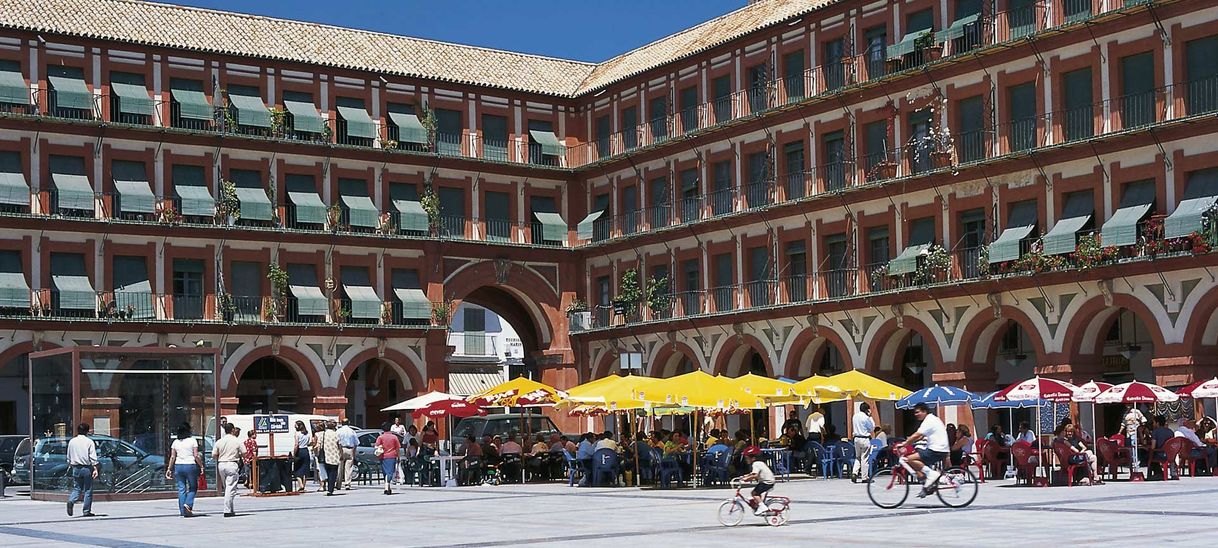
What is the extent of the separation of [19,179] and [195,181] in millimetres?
5661

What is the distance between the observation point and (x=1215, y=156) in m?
39.5

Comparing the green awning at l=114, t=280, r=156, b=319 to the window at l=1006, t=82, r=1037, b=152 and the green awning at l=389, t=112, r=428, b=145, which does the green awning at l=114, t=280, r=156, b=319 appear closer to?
the green awning at l=389, t=112, r=428, b=145

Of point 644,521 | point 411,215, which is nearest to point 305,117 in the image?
point 411,215

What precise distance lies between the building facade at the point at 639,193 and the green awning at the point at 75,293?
Result: 183 mm

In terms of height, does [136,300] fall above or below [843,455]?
above

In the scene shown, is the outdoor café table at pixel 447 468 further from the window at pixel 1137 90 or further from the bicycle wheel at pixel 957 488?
the window at pixel 1137 90

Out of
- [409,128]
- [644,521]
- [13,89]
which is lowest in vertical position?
[644,521]

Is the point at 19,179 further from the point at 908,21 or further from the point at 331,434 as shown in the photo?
the point at 908,21

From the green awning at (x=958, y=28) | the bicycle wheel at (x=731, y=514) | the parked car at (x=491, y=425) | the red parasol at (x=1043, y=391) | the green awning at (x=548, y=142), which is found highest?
the green awning at (x=958, y=28)

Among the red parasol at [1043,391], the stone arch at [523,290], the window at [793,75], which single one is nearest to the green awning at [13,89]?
the stone arch at [523,290]

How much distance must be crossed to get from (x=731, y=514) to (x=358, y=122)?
36.6 m

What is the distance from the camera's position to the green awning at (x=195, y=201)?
5412 centimetres

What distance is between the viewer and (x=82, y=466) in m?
29.7

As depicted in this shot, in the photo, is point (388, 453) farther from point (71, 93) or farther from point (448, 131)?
Result: point (448, 131)
